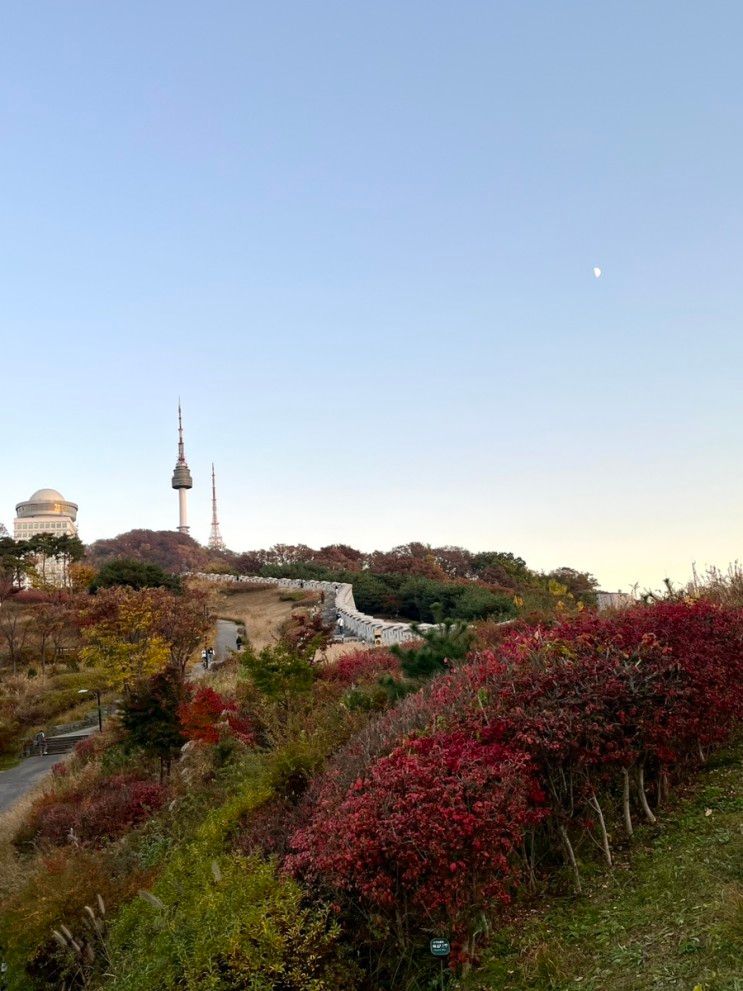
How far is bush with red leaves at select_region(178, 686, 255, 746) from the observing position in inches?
623

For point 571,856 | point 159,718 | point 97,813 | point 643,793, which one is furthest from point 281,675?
point 571,856

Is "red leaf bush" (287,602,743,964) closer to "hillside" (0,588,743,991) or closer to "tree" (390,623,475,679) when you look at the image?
"hillside" (0,588,743,991)

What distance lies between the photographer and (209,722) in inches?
640

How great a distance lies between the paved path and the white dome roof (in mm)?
106213

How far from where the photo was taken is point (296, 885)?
6.83 m

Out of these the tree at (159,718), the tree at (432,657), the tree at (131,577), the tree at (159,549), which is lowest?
the tree at (159,718)

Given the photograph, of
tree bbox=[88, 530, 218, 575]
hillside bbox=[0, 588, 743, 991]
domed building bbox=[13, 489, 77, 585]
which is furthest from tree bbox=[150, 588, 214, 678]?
domed building bbox=[13, 489, 77, 585]

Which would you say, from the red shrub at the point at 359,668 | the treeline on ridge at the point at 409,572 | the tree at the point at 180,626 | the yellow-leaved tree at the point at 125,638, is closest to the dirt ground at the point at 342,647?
the treeline on ridge at the point at 409,572

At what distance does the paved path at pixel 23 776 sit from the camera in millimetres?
23812

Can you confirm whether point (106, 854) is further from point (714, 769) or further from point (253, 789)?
point (714, 769)

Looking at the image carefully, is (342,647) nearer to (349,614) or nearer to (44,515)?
(349,614)

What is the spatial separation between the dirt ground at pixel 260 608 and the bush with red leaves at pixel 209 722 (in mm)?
19937

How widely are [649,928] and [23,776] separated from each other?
1003 inches

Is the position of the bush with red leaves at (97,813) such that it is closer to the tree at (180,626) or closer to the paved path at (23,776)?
the paved path at (23,776)
